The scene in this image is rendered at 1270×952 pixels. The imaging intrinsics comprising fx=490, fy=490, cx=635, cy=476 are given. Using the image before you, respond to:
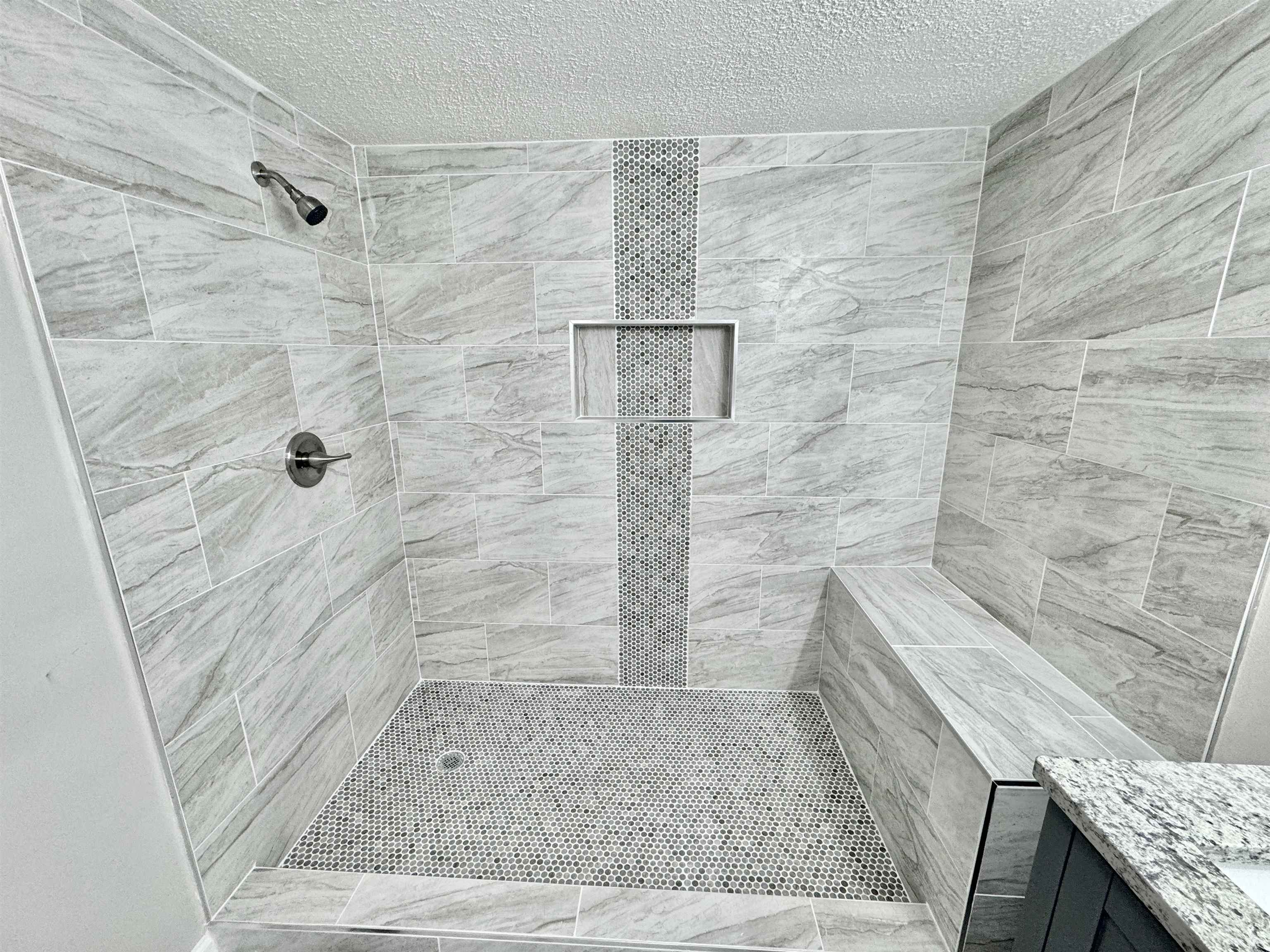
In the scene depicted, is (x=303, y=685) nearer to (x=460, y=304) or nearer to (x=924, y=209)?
(x=460, y=304)

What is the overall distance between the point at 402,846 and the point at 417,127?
2.25 m

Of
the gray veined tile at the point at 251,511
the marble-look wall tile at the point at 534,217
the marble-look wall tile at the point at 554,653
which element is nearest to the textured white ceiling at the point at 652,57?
the marble-look wall tile at the point at 534,217

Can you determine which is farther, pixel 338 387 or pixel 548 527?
pixel 548 527

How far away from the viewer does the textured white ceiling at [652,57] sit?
42.2 inches

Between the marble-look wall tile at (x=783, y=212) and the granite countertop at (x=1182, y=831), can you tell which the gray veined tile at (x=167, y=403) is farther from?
the granite countertop at (x=1182, y=831)

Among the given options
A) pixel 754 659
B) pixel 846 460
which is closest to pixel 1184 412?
pixel 846 460

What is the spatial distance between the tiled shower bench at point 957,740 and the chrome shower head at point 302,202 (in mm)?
2059

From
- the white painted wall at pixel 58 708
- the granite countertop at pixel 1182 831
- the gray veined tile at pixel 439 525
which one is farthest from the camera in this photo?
the gray veined tile at pixel 439 525

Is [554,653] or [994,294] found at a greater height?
[994,294]

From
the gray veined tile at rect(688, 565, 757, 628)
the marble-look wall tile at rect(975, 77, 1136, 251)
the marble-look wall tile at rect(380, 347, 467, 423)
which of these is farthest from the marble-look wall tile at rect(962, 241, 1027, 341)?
the marble-look wall tile at rect(380, 347, 467, 423)

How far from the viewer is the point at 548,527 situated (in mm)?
2031

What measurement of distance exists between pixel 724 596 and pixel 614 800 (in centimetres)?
85

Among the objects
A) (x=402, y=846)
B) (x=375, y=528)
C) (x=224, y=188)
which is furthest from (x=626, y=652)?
(x=224, y=188)

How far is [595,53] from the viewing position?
123 centimetres
